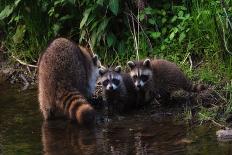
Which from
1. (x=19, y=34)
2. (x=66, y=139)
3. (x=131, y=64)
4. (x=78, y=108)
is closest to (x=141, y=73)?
(x=131, y=64)

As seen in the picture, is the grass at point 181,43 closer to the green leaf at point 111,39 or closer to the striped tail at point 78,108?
the green leaf at point 111,39

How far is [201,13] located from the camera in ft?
25.0

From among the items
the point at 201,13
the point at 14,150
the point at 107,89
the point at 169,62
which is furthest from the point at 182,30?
the point at 14,150

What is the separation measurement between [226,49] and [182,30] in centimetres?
120

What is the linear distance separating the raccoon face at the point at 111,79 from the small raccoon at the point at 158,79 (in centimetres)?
14

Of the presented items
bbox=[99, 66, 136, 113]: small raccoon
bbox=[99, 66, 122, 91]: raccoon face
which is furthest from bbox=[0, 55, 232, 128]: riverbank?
bbox=[99, 66, 122, 91]: raccoon face

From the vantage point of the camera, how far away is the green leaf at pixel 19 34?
29.5 ft

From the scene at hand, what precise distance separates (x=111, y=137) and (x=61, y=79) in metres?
0.99

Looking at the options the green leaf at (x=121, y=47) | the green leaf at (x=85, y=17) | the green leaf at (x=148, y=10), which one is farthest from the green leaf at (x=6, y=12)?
the green leaf at (x=148, y=10)

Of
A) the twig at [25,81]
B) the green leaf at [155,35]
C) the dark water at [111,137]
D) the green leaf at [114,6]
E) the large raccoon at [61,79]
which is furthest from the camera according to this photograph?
the twig at [25,81]

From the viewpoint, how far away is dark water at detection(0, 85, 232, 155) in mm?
5504

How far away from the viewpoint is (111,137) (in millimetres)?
5980

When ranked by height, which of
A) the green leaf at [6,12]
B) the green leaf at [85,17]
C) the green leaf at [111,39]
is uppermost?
the green leaf at [6,12]

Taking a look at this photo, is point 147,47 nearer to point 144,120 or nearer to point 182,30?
point 182,30
